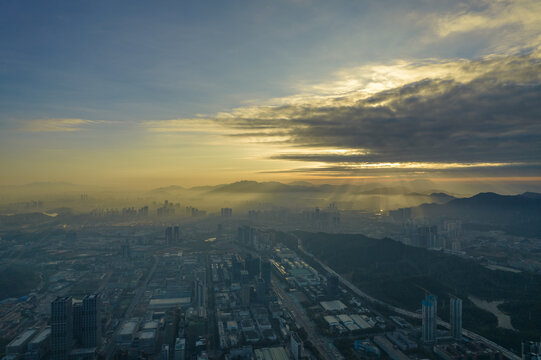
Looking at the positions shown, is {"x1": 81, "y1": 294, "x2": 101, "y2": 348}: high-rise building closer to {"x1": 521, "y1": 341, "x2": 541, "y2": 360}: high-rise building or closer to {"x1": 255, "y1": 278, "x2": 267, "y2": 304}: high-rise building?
{"x1": 255, "y1": 278, "x2": 267, "y2": 304}: high-rise building

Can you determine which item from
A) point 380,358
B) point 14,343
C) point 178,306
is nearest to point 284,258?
point 178,306

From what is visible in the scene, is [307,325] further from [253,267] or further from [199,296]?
[253,267]

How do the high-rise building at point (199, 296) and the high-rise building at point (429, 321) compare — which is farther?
the high-rise building at point (199, 296)

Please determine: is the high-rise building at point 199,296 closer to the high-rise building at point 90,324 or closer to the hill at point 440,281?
the high-rise building at point 90,324

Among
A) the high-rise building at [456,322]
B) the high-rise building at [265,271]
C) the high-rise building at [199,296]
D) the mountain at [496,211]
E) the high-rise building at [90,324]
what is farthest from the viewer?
the mountain at [496,211]

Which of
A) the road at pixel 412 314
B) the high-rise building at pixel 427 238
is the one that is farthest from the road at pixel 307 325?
the high-rise building at pixel 427 238

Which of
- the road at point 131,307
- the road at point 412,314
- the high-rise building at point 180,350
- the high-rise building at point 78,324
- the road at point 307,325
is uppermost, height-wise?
the high-rise building at point 78,324
